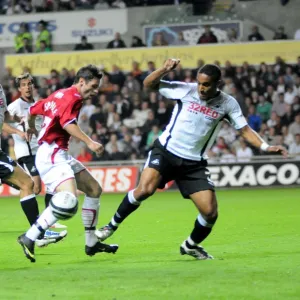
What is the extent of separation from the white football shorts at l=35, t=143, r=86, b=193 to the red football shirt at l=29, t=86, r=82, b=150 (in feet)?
0.22

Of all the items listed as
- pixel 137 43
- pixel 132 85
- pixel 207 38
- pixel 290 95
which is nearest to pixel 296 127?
pixel 290 95

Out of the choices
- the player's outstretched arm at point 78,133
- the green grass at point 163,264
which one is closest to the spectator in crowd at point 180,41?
the green grass at point 163,264

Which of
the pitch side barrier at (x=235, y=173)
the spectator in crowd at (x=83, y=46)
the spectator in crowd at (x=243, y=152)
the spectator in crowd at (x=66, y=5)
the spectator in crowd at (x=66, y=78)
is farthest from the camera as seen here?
the spectator in crowd at (x=66, y=5)

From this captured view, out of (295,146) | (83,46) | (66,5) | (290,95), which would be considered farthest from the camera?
(66,5)

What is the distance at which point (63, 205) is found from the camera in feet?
29.2

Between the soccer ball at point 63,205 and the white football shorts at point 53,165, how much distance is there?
28cm

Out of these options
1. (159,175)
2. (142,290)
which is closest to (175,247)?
(159,175)

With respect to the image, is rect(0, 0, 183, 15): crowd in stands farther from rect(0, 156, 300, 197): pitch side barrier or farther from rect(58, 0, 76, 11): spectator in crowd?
rect(0, 156, 300, 197): pitch side barrier

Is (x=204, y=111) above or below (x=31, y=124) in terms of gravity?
above

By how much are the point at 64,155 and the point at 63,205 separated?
27.4 inches

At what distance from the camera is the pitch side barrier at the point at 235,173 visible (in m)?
22.4

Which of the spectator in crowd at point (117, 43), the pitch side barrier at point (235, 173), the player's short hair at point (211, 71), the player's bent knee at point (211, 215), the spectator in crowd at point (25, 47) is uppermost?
the player's short hair at point (211, 71)

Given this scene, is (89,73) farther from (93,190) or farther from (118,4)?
(118,4)

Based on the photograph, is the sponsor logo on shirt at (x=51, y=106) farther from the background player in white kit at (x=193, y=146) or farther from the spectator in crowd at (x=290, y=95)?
the spectator in crowd at (x=290, y=95)
